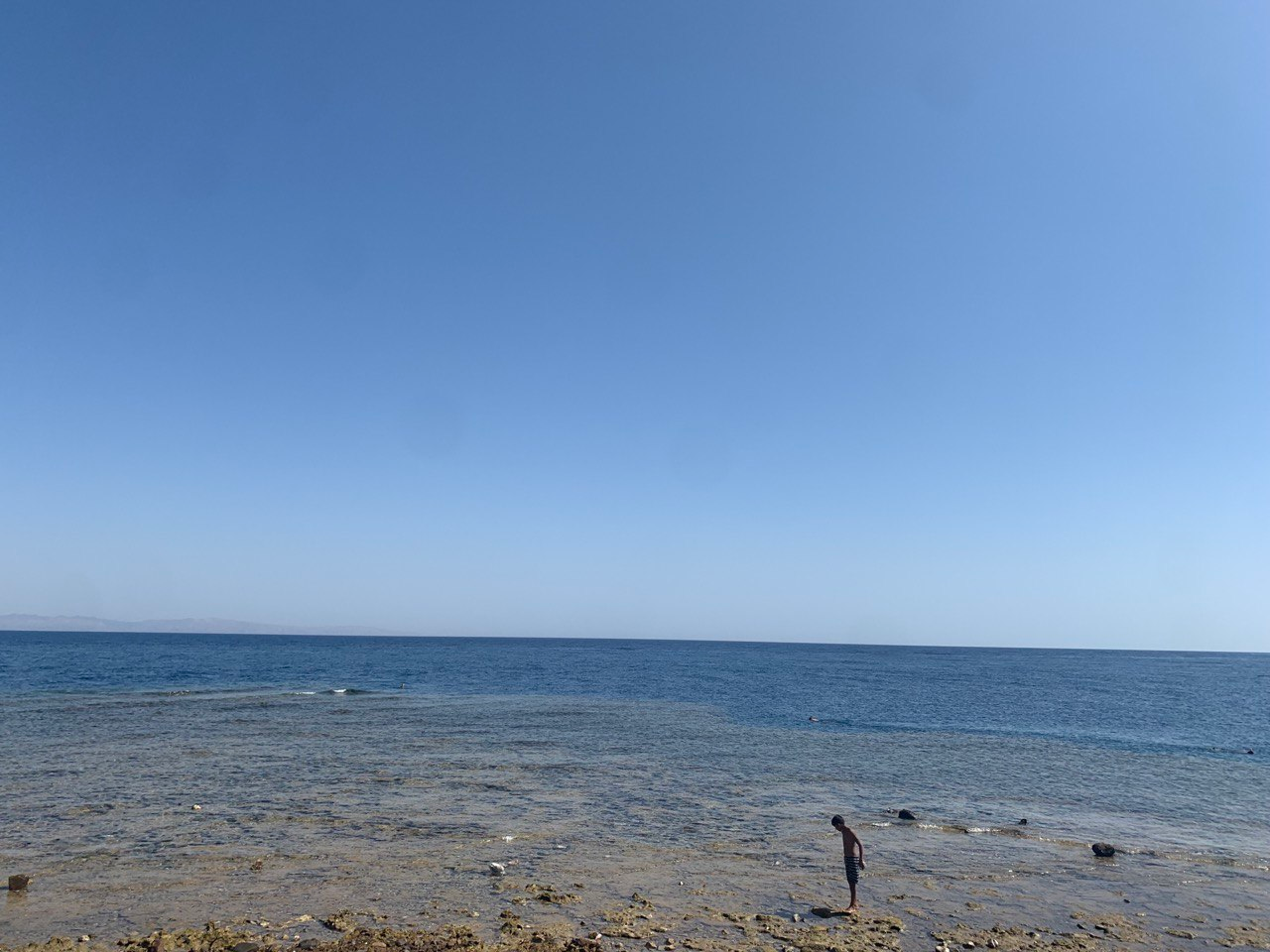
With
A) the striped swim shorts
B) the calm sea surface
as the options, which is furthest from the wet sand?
the calm sea surface

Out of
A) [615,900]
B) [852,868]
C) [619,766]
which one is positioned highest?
[852,868]

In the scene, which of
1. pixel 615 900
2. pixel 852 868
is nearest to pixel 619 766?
pixel 615 900

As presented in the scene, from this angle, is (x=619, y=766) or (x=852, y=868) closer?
(x=852, y=868)

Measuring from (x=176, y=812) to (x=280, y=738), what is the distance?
16724 mm

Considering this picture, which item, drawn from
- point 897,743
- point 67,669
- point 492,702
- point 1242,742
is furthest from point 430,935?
point 67,669

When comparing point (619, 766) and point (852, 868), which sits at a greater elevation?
point (852, 868)

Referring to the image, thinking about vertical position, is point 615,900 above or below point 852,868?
below

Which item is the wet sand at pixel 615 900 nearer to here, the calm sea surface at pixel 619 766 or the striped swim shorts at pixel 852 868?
the striped swim shorts at pixel 852 868

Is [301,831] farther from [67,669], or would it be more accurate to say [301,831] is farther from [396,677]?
[67,669]

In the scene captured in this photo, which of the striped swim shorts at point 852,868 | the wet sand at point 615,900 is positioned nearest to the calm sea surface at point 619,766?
the wet sand at point 615,900

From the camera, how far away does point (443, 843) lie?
69.3 ft

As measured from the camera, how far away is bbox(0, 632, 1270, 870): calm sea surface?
79.0 feet

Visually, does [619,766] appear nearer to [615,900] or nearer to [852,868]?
[615,900]

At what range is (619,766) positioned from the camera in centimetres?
3419
